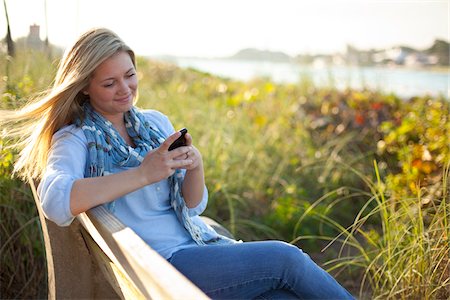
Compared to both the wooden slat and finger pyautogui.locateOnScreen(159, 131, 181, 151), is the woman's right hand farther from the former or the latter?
the wooden slat

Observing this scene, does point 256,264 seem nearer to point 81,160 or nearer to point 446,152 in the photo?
point 81,160

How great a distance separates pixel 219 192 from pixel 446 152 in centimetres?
153

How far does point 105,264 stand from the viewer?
86.0 inches

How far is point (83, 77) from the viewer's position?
225 cm

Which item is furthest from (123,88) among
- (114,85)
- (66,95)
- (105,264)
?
(105,264)

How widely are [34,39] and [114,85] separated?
123 centimetres

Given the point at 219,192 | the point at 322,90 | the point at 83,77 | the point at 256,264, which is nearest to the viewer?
the point at 256,264

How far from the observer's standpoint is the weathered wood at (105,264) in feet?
4.49

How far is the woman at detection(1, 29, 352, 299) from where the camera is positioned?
202cm

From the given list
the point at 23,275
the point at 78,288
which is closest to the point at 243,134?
the point at 23,275

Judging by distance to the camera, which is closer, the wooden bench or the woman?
the wooden bench

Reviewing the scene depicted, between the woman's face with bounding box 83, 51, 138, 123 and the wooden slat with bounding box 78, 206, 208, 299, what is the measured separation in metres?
0.45

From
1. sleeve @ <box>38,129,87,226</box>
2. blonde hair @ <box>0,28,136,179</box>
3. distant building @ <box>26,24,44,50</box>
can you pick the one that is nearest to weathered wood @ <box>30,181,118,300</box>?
blonde hair @ <box>0,28,136,179</box>

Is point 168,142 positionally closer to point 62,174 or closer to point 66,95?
point 62,174
